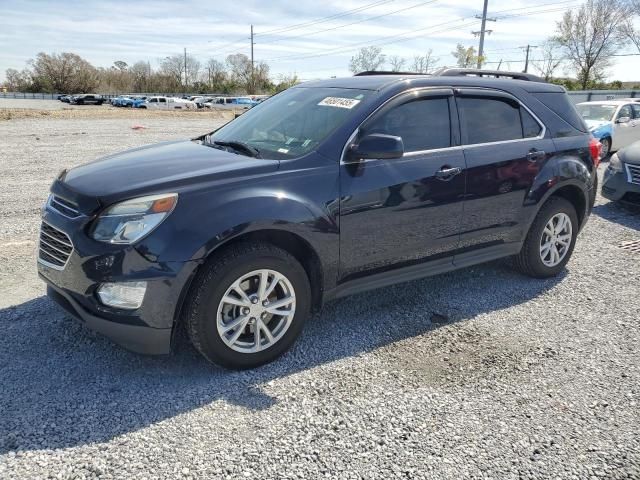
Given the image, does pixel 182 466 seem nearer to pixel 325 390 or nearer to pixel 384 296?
pixel 325 390

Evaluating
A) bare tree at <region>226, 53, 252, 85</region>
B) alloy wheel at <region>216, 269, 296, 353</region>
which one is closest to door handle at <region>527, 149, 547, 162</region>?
alloy wheel at <region>216, 269, 296, 353</region>

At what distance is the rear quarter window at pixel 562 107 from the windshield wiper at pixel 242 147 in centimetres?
280

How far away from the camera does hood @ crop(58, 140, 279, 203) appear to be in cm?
300

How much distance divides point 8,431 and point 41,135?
54.0ft

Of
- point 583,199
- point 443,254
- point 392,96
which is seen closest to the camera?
point 392,96

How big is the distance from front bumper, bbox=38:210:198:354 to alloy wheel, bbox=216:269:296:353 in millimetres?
311

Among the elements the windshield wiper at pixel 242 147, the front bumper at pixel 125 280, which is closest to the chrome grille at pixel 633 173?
the windshield wiper at pixel 242 147

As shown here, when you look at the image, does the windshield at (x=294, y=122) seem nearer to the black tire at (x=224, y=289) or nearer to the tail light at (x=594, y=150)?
the black tire at (x=224, y=289)

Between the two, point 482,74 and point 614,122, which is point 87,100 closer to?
point 614,122

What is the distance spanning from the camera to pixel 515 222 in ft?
14.7

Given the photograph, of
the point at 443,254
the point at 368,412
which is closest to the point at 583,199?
the point at 443,254

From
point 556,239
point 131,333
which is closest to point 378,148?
point 131,333

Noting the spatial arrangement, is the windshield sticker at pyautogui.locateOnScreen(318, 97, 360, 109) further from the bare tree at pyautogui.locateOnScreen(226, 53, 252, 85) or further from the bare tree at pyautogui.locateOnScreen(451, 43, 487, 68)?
the bare tree at pyautogui.locateOnScreen(226, 53, 252, 85)

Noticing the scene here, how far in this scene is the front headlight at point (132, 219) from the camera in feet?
9.28
